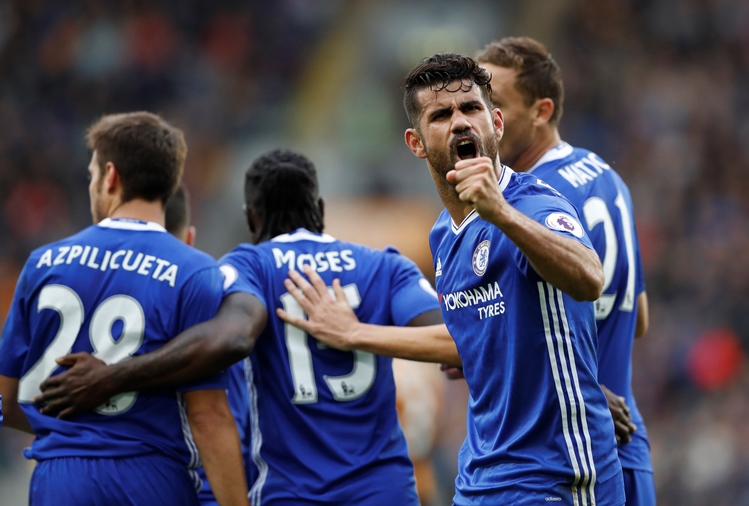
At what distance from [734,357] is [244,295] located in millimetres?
10627

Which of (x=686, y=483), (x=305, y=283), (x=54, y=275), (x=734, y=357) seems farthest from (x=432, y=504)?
(x=734, y=357)

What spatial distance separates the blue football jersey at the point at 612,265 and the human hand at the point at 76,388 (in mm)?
2190

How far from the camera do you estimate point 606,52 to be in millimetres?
19062

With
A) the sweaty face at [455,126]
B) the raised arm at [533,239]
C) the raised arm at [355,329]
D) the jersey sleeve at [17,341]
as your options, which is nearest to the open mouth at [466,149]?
the sweaty face at [455,126]

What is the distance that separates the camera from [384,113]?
18797mm

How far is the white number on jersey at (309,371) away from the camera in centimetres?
486

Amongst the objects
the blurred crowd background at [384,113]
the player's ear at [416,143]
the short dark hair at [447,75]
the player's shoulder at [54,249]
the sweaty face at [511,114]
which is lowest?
the player's shoulder at [54,249]

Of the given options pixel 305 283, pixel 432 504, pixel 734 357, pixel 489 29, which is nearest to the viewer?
pixel 305 283

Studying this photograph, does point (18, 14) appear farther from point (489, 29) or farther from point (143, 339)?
point (143, 339)

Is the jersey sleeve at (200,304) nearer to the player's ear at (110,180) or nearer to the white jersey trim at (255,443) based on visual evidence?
the white jersey trim at (255,443)

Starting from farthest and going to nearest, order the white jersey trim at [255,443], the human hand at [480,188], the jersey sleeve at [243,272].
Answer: the white jersey trim at [255,443], the jersey sleeve at [243,272], the human hand at [480,188]

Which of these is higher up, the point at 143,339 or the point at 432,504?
the point at 143,339

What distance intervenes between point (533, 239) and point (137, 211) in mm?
2146

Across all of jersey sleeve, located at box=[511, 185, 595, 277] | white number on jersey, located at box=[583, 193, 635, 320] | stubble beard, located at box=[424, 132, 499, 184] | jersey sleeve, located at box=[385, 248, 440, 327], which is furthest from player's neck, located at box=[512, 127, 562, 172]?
jersey sleeve, located at box=[511, 185, 595, 277]
